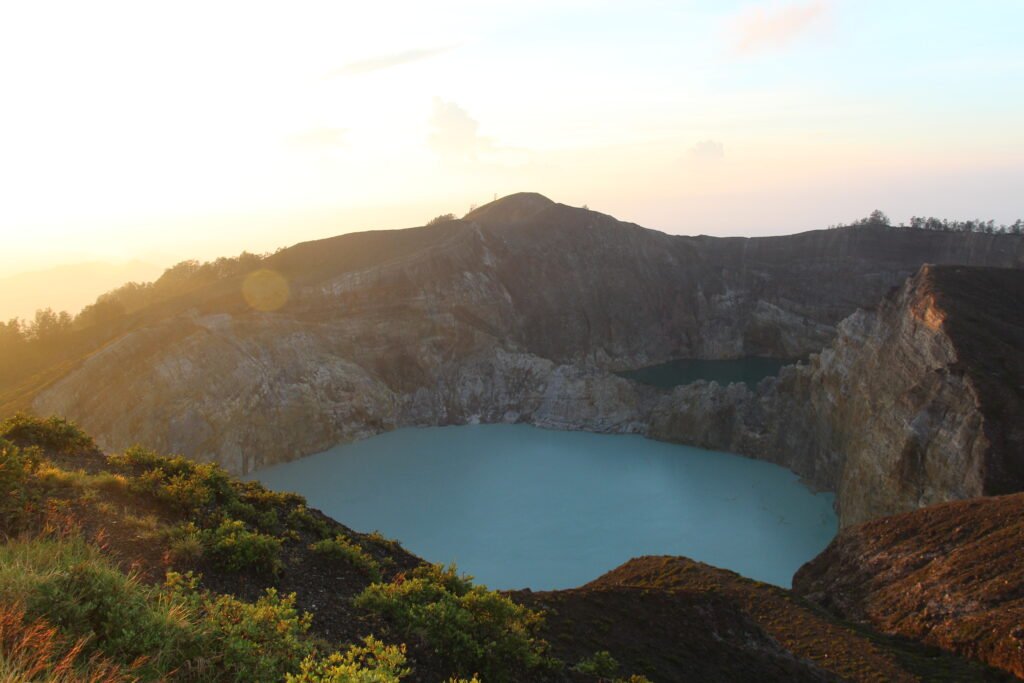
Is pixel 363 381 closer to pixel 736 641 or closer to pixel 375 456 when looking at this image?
pixel 375 456

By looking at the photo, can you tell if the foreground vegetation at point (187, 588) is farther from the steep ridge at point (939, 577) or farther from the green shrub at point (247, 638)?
the steep ridge at point (939, 577)

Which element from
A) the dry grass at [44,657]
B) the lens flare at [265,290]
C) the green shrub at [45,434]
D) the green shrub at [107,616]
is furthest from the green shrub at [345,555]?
the lens flare at [265,290]

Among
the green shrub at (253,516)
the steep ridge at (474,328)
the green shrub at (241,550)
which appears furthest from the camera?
the steep ridge at (474,328)

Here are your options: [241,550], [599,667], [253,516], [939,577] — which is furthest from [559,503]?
[241,550]

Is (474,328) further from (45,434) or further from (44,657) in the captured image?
(44,657)

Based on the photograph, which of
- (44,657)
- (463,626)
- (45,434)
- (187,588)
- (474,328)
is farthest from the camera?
(474,328)
